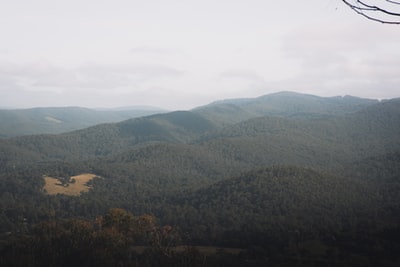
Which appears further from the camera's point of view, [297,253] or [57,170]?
[57,170]

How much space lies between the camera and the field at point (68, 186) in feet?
527

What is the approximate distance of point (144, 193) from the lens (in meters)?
175

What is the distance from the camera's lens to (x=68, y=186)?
6639 inches

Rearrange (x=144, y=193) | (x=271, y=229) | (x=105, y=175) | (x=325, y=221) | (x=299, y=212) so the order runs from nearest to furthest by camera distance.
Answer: (x=271, y=229) < (x=325, y=221) < (x=299, y=212) < (x=144, y=193) < (x=105, y=175)

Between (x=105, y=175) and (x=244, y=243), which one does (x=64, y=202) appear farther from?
(x=244, y=243)

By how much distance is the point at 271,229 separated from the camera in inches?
4058

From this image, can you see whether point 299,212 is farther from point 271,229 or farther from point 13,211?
point 13,211

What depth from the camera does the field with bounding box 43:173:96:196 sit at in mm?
160625

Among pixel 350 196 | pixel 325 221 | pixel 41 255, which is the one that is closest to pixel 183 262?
pixel 41 255

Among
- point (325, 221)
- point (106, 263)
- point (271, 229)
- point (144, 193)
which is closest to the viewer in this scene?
point (106, 263)

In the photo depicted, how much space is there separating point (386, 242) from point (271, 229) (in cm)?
2899

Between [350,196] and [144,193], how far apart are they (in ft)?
299

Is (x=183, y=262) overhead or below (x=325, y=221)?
overhead

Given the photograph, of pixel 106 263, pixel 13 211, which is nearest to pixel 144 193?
pixel 13 211
